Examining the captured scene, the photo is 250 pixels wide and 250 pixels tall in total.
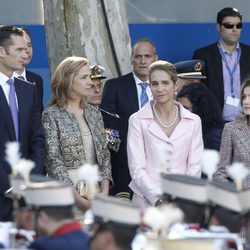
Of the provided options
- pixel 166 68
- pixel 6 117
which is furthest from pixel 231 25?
pixel 6 117

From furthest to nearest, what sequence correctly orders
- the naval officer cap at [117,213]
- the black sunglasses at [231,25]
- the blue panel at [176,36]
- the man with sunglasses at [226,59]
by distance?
the blue panel at [176,36] < the black sunglasses at [231,25] < the man with sunglasses at [226,59] < the naval officer cap at [117,213]

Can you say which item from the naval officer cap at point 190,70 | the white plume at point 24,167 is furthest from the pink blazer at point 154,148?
the white plume at point 24,167

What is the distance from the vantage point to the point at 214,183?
789 centimetres

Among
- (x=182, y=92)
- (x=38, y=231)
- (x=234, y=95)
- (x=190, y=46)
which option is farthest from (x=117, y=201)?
(x=190, y=46)

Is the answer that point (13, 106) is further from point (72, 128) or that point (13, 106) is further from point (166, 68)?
point (166, 68)

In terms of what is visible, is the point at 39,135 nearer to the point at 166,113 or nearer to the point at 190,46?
the point at 166,113

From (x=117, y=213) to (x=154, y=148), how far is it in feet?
10.0

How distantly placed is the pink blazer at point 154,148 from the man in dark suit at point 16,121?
701 millimetres

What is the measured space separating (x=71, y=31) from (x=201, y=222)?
513 cm

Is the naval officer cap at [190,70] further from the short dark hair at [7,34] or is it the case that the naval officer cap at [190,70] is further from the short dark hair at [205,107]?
the short dark hair at [7,34]

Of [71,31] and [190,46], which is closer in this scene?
[71,31]

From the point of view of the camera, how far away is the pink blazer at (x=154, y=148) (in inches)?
411

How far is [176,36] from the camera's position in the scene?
1461cm

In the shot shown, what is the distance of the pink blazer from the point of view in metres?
10.4
